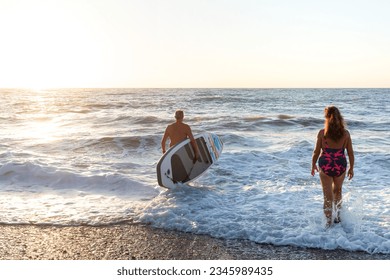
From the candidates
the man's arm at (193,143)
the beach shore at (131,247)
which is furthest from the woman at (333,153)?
the man's arm at (193,143)

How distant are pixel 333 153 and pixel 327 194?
2.04 ft

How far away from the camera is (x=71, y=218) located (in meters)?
6.32

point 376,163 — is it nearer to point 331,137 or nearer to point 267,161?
A: point 267,161

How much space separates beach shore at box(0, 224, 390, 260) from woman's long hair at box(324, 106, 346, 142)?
154 centimetres

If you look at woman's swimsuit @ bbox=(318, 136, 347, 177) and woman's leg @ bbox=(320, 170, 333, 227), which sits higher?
woman's swimsuit @ bbox=(318, 136, 347, 177)

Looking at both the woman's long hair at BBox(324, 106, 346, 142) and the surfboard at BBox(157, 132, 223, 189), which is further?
the surfboard at BBox(157, 132, 223, 189)

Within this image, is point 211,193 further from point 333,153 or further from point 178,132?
point 333,153

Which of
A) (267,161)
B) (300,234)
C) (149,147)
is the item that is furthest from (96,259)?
(149,147)

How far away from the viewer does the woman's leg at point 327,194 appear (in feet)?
17.8

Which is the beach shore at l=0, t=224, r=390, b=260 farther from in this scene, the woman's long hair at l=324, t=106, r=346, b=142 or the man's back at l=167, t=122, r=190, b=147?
the man's back at l=167, t=122, r=190, b=147

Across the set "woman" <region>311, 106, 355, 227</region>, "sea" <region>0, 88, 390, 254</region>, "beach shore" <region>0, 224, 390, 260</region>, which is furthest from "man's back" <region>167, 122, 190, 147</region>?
"woman" <region>311, 106, 355, 227</region>

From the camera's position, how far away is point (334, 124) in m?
5.16

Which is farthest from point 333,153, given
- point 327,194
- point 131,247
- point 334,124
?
point 131,247

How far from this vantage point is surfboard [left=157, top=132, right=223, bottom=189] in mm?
7965
